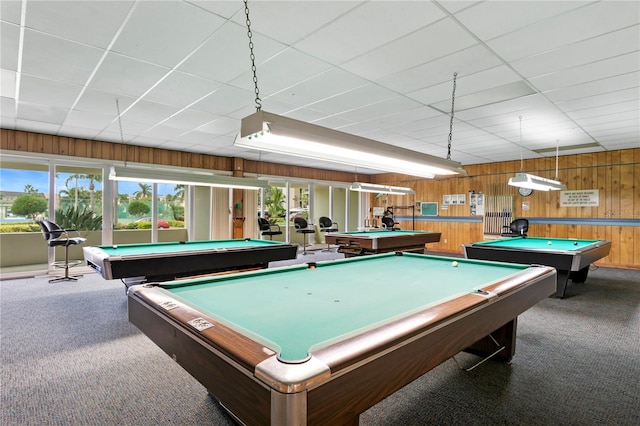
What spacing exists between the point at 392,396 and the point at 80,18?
3.46 metres

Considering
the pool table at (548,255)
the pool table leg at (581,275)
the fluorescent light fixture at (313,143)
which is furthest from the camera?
the pool table leg at (581,275)

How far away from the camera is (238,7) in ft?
7.48

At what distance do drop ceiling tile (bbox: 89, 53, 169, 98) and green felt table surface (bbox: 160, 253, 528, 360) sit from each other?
233 cm

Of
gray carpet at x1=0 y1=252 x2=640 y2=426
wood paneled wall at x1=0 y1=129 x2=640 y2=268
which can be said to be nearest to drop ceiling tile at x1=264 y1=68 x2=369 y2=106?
gray carpet at x1=0 y1=252 x2=640 y2=426

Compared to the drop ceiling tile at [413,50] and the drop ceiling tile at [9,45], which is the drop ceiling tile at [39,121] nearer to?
the drop ceiling tile at [9,45]

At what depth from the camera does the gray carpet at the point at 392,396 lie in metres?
1.97

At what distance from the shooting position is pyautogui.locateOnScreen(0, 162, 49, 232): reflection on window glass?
6.39 m

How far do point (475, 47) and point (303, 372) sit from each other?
300 cm

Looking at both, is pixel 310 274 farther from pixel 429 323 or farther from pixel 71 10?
pixel 71 10

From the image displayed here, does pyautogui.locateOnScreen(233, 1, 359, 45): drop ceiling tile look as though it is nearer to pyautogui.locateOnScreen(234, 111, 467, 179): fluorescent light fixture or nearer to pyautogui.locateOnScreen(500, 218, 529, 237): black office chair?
pyautogui.locateOnScreen(234, 111, 467, 179): fluorescent light fixture

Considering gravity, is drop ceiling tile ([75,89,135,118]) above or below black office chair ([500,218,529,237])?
above

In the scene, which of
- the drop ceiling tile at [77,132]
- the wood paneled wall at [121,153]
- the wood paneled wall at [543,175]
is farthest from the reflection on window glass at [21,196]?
the drop ceiling tile at [77,132]

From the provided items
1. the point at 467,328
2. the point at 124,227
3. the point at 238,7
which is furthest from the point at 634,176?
the point at 124,227

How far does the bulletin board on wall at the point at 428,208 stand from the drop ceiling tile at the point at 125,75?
8.62 metres
